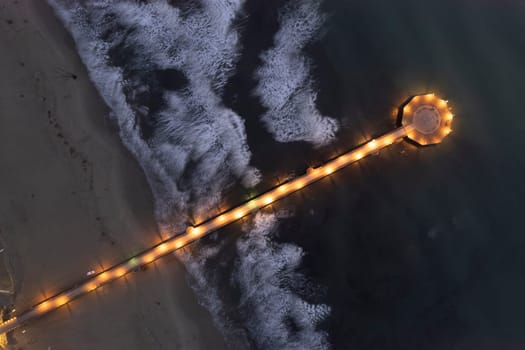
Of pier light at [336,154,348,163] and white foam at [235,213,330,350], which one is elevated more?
pier light at [336,154,348,163]

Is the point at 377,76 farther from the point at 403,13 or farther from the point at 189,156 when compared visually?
the point at 189,156

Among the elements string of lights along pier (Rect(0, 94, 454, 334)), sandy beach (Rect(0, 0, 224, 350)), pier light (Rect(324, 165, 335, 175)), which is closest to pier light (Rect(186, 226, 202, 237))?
string of lights along pier (Rect(0, 94, 454, 334))

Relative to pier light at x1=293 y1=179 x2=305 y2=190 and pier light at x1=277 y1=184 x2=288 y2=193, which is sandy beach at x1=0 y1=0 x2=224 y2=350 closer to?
pier light at x1=277 y1=184 x2=288 y2=193

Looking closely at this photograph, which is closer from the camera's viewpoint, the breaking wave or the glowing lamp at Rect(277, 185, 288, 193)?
the glowing lamp at Rect(277, 185, 288, 193)

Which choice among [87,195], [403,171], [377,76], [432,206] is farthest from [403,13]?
[87,195]

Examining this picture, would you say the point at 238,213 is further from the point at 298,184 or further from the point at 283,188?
the point at 298,184

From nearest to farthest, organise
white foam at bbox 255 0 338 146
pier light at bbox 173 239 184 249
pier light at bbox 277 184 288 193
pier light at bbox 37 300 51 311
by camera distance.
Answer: pier light at bbox 37 300 51 311, pier light at bbox 173 239 184 249, pier light at bbox 277 184 288 193, white foam at bbox 255 0 338 146

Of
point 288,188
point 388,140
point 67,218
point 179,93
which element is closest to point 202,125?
point 179,93

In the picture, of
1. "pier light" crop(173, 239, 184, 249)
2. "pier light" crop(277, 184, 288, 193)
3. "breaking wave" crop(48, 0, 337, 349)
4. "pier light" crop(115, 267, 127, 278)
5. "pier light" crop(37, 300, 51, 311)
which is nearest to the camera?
"pier light" crop(37, 300, 51, 311)
